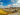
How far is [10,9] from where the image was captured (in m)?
0.77

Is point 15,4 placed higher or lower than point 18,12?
higher

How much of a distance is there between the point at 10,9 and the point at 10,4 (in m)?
0.11

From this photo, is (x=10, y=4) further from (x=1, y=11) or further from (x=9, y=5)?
(x=1, y=11)

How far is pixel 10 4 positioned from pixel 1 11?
264mm

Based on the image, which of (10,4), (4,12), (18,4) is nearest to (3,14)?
(4,12)

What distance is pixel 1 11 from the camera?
0.77m

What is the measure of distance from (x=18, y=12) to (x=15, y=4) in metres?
0.19

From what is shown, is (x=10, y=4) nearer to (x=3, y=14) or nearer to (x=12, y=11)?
(x=12, y=11)

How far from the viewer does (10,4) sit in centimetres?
75

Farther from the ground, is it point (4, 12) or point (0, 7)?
point (0, 7)

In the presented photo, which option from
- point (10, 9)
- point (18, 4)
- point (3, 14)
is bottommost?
point (3, 14)

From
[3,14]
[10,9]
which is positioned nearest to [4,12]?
[3,14]

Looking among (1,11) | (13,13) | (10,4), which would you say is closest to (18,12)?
(13,13)

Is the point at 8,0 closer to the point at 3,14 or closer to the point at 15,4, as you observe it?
the point at 15,4
